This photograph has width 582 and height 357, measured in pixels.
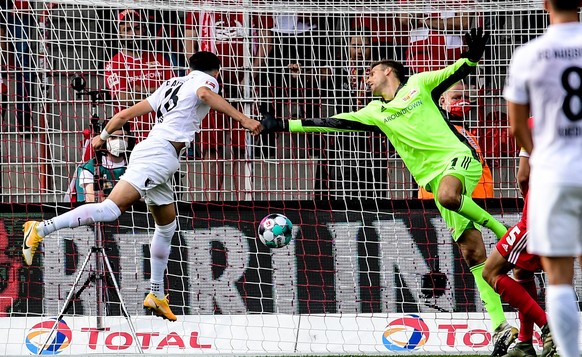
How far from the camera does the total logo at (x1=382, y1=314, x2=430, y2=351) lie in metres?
9.90

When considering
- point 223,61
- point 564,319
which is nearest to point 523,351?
point 564,319

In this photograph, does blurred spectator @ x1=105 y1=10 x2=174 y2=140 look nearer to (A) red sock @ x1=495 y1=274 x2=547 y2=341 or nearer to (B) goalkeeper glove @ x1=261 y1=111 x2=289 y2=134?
(B) goalkeeper glove @ x1=261 y1=111 x2=289 y2=134

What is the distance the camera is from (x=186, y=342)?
10.2m

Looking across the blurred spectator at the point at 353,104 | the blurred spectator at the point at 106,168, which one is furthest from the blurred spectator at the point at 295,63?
the blurred spectator at the point at 106,168

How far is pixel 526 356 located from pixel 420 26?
438cm

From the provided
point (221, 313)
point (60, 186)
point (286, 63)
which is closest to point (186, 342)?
point (221, 313)

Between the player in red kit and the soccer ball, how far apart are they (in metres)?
A: 2.50

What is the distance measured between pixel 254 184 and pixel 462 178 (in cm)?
262

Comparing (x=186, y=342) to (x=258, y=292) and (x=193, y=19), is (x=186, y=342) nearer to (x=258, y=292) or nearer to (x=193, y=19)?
(x=258, y=292)

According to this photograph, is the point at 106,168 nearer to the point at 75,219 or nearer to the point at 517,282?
the point at 75,219

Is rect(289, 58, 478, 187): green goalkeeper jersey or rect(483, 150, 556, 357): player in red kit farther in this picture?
rect(289, 58, 478, 187): green goalkeeper jersey

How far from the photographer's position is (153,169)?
348 inches

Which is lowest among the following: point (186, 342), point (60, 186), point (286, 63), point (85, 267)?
point (186, 342)

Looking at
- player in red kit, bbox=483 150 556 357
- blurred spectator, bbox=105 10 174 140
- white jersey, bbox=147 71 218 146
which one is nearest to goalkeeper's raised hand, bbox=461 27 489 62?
player in red kit, bbox=483 150 556 357
